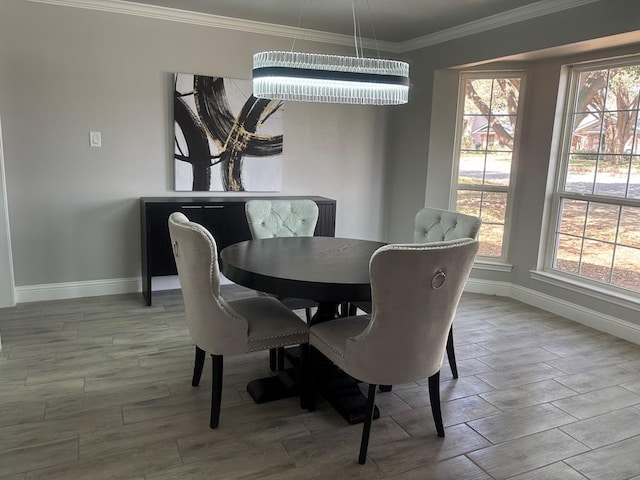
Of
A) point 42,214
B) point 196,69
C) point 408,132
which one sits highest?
point 196,69

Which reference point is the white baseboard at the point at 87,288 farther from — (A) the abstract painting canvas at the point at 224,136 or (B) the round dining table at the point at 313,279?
(B) the round dining table at the point at 313,279

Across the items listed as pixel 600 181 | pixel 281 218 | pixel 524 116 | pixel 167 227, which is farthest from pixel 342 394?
pixel 524 116

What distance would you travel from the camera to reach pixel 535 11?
11.8 feet

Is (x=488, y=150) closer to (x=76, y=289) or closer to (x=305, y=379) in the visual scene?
(x=305, y=379)

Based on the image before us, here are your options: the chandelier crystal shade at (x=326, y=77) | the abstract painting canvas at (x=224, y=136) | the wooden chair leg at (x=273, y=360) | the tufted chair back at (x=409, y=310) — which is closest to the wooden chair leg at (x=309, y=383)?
the tufted chair back at (x=409, y=310)

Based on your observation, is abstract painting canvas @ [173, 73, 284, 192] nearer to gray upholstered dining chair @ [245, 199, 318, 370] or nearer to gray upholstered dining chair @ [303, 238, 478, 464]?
gray upholstered dining chair @ [245, 199, 318, 370]

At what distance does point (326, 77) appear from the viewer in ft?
8.06

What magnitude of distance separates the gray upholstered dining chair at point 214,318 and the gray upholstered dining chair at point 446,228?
2.37 feet

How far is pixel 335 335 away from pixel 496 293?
2.84 metres

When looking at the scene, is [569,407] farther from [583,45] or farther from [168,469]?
[583,45]

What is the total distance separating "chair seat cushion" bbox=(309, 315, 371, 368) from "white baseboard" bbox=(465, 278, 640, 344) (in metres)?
2.29

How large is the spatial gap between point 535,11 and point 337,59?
2040mm

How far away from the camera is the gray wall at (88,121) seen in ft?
12.3

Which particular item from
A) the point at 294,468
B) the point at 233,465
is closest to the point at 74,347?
the point at 233,465
